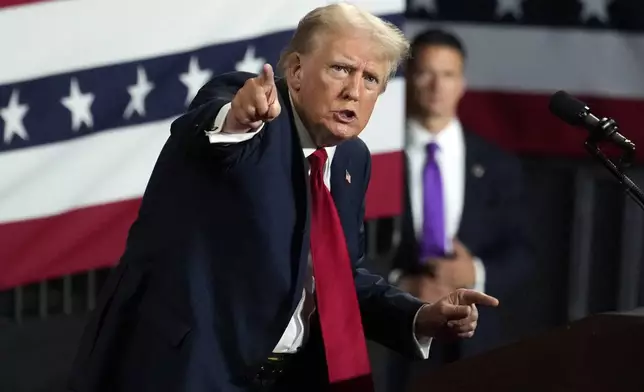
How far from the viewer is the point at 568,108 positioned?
6.61ft

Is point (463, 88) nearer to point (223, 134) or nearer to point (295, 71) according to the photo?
point (295, 71)

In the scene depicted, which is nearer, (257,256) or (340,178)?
(257,256)

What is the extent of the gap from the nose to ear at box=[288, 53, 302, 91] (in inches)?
3.3

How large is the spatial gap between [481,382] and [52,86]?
1603 millimetres

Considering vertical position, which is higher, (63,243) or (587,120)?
(587,120)

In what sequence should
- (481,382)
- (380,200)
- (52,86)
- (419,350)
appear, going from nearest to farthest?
(481,382), (419,350), (52,86), (380,200)

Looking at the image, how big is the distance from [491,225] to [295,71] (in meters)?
1.74

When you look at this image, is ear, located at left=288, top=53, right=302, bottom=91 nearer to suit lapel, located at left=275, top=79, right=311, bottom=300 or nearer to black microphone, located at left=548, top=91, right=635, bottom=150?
suit lapel, located at left=275, top=79, right=311, bottom=300

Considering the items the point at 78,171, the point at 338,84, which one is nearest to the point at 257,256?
the point at 338,84

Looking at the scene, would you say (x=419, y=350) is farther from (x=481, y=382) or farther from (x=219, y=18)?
(x=219, y=18)

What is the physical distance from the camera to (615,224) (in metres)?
4.12

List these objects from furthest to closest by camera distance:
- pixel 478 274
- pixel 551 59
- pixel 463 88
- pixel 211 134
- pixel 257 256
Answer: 1. pixel 551 59
2. pixel 463 88
3. pixel 478 274
4. pixel 257 256
5. pixel 211 134

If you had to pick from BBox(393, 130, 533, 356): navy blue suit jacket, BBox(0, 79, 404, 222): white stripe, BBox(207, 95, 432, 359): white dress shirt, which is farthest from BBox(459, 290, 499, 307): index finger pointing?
BBox(393, 130, 533, 356): navy blue suit jacket

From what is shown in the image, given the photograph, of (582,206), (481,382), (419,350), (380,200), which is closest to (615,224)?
(582,206)
